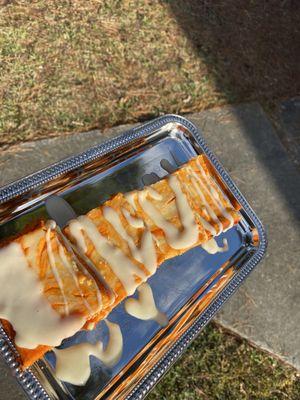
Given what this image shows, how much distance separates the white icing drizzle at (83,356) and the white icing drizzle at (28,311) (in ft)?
0.62

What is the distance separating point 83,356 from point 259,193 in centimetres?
202

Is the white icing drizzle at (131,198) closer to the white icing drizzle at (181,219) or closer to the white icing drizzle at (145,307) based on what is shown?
the white icing drizzle at (181,219)

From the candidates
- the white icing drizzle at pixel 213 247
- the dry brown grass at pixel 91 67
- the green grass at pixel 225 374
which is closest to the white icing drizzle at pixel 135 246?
the white icing drizzle at pixel 213 247

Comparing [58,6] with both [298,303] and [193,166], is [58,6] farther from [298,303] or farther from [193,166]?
[298,303]

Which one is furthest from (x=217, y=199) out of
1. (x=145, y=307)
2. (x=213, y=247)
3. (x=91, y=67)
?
(x=91, y=67)

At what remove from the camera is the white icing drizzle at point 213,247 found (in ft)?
8.12

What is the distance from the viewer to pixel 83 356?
195 cm

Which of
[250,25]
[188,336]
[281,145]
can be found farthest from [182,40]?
[188,336]

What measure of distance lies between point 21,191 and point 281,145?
2407 mm

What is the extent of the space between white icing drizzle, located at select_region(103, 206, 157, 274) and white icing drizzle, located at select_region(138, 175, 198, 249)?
4.2 inches

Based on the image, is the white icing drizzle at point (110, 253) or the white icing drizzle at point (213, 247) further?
the white icing drizzle at point (213, 247)

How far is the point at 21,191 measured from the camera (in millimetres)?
2117

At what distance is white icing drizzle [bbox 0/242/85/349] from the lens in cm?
171

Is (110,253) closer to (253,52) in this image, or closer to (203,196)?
(203,196)
